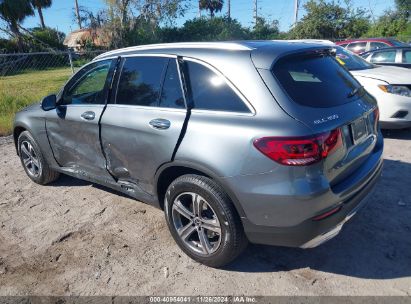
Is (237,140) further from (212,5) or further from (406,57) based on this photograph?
(212,5)

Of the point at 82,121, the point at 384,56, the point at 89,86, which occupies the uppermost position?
the point at 89,86

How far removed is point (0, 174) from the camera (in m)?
5.61

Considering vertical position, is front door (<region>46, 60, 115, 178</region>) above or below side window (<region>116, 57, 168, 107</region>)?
below

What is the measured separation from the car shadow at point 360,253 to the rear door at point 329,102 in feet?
2.24

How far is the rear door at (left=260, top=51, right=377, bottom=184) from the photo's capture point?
249 centimetres

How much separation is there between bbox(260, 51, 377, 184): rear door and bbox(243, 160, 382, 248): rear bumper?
26 centimetres

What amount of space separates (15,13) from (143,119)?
120ft

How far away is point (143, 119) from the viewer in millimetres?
3160

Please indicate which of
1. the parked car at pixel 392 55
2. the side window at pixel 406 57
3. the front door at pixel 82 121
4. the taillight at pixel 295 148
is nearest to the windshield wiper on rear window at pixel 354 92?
the taillight at pixel 295 148

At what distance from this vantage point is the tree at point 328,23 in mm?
30891

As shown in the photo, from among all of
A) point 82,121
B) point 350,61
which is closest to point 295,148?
point 82,121

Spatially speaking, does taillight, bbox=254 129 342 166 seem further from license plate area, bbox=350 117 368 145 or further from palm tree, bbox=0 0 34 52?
palm tree, bbox=0 0 34 52

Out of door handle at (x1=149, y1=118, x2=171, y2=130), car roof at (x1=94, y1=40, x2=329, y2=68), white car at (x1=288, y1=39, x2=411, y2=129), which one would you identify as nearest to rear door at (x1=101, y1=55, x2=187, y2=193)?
door handle at (x1=149, y1=118, x2=171, y2=130)

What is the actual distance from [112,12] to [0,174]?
2718cm
